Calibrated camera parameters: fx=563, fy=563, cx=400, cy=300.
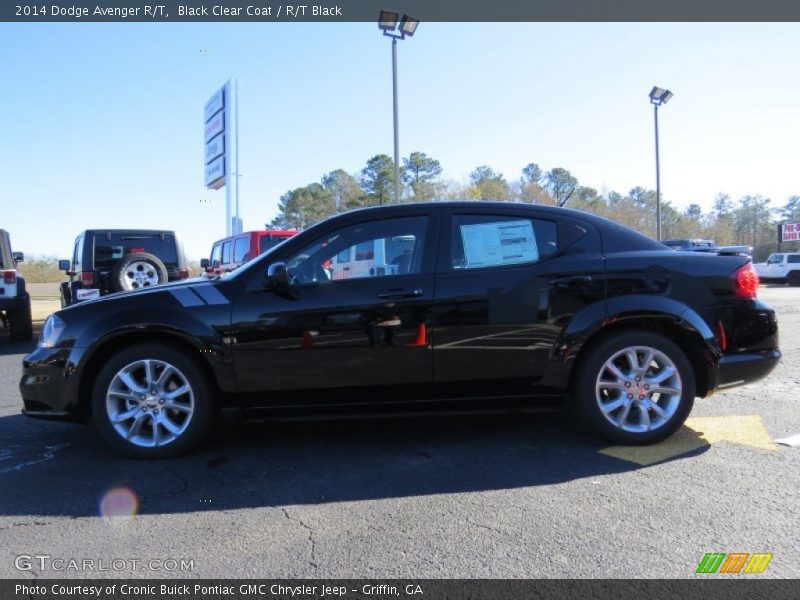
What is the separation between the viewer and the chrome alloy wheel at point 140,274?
920 cm

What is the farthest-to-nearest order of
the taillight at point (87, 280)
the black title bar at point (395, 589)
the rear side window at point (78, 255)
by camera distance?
1. the rear side window at point (78, 255)
2. the taillight at point (87, 280)
3. the black title bar at point (395, 589)

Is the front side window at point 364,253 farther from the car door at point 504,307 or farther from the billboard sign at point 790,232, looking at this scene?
the billboard sign at point 790,232

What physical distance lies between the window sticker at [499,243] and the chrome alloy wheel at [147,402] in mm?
2096

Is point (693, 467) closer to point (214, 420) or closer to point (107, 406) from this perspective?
point (214, 420)

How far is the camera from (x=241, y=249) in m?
11.6

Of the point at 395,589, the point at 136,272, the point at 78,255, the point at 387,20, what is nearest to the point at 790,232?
the point at 387,20

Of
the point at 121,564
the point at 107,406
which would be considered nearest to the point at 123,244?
the point at 107,406

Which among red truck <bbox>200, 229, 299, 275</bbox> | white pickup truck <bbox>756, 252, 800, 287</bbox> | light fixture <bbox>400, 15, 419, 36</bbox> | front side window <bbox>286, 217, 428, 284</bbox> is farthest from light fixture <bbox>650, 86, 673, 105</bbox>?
front side window <bbox>286, 217, 428, 284</bbox>

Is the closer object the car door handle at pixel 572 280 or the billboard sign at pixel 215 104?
the car door handle at pixel 572 280

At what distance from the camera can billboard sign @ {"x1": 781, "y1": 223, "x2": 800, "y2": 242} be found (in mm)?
44156

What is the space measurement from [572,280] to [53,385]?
352 cm

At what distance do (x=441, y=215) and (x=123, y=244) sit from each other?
809 cm

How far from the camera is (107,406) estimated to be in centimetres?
369

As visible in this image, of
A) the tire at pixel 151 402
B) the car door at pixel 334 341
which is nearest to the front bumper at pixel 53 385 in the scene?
the tire at pixel 151 402
